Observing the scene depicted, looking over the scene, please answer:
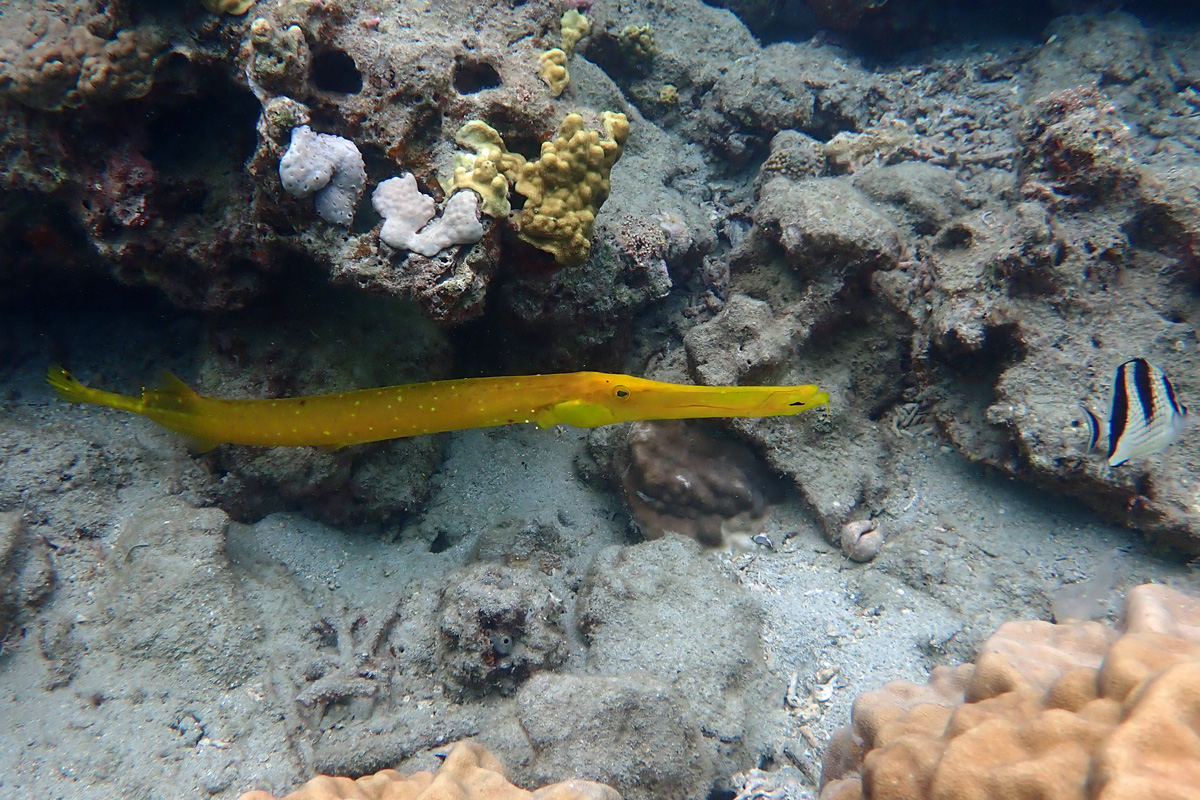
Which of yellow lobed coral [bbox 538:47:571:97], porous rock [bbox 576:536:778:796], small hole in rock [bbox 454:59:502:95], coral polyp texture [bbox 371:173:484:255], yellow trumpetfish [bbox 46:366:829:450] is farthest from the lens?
yellow lobed coral [bbox 538:47:571:97]

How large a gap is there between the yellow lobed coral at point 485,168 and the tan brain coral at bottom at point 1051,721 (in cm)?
310

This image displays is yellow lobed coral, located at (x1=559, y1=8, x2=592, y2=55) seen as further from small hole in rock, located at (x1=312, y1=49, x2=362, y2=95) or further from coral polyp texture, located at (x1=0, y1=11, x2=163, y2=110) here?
coral polyp texture, located at (x1=0, y1=11, x2=163, y2=110)

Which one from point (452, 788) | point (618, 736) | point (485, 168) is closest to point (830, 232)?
point (485, 168)

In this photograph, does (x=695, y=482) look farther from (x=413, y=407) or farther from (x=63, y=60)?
(x=63, y=60)

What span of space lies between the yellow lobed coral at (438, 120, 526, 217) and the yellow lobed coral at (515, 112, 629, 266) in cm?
11

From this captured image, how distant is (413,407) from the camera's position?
3.26 meters

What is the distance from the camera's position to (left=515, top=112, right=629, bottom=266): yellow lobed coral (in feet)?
11.0

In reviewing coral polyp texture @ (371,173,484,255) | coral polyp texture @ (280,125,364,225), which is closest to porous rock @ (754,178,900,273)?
coral polyp texture @ (371,173,484,255)

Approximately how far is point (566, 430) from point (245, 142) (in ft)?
10.2

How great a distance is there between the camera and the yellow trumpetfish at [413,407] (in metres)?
2.93

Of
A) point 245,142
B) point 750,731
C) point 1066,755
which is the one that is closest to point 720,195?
point 245,142

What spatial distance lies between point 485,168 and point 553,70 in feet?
4.31

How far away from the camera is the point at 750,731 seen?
3340mm

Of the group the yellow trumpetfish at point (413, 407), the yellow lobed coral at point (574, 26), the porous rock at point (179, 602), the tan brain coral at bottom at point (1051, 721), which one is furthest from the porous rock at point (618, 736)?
the yellow lobed coral at point (574, 26)
